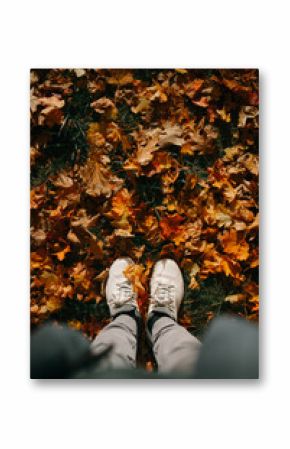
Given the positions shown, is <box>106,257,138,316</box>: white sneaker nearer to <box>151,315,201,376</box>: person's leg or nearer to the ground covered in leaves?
the ground covered in leaves

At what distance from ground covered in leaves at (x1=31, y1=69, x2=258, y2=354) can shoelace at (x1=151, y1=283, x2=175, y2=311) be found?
52 mm

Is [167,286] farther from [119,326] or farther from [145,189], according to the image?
[145,189]

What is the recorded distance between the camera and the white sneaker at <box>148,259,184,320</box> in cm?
147

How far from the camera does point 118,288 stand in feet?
4.85

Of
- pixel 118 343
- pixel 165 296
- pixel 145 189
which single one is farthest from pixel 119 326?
pixel 145 189

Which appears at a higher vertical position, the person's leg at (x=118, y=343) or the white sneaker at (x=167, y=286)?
the white sneaker at (x=167, y=286)

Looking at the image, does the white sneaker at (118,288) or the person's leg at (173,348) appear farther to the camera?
the white sneaker at (118,288)

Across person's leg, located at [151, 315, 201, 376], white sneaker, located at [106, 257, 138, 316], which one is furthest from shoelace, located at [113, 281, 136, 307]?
person's leg, located at [151, 315, 201, 376]

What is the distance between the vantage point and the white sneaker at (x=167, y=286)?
4.83ft

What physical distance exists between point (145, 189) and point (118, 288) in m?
0.34

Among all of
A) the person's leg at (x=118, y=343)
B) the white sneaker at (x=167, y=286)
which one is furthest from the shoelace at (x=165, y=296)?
the person's leg at (x=118, y=343)

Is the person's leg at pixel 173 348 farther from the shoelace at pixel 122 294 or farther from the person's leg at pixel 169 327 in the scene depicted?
the shoelace at pixel 122 294
